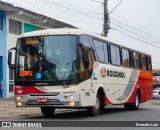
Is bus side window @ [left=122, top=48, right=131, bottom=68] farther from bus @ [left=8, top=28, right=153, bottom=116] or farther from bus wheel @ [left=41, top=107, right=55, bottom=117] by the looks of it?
bus wheel @ [left=41, top=107, right=55, bottom=117]

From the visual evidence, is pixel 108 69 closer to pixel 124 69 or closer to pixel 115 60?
pixel 115 60

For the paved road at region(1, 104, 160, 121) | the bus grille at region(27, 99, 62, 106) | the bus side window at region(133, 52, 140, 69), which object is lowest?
the paved road at region(1, 104, 160, 121)

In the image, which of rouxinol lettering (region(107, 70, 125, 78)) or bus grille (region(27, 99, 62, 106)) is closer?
bus grille (region(27, 99, 62, 106))

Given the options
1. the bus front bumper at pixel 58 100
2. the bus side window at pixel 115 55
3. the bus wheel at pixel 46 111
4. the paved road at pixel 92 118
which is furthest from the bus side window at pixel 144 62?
the bus front bumper at pixel 58 100

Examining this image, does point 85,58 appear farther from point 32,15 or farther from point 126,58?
point 32,15

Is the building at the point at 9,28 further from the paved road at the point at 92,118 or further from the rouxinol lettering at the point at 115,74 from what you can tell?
the paved road at the point at 92,118

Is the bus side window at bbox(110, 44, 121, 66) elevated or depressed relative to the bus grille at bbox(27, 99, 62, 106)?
elevated

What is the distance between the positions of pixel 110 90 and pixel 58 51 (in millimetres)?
4329

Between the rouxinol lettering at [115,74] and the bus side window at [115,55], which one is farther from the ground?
the bus side window at [115,55]

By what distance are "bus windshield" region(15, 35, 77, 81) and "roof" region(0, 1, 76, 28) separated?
1190 centimetres

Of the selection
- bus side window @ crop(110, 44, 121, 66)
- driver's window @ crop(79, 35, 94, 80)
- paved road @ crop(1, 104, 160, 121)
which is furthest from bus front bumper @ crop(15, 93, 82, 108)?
bus side window @ crop(110, 44, 121, 66)

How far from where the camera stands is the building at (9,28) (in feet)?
98.4

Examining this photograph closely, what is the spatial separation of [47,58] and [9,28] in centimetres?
1535

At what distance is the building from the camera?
29984 mm
